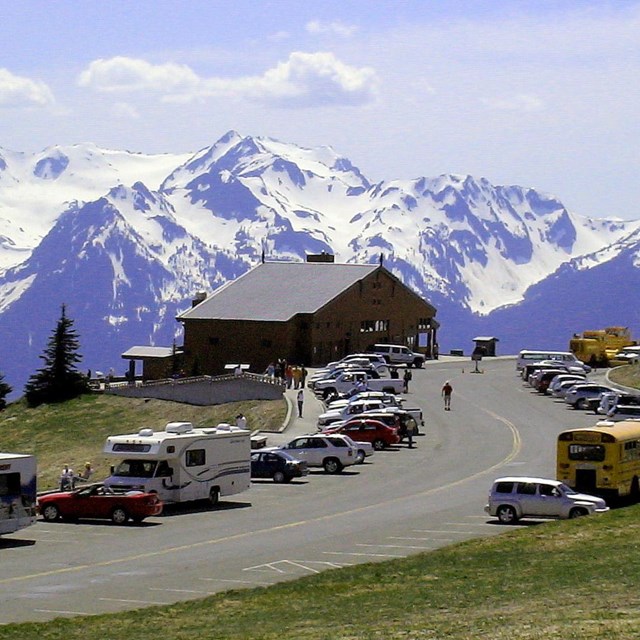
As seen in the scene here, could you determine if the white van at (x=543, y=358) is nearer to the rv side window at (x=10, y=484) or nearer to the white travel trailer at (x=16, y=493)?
the white travel trailer at (x=16, y=493)

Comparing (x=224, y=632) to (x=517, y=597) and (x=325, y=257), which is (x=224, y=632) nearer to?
(x=517, y=597)

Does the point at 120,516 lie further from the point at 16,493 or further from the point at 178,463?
the point at 16,493

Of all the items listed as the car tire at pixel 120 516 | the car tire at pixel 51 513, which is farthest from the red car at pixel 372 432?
the car tire at pixel 51 513

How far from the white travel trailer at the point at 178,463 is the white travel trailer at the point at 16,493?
5.76 metres

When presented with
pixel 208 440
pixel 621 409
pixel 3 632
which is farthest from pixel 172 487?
pixel 621 409

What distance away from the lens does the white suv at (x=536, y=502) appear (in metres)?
38.2

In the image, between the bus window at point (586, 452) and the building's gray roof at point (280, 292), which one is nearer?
the bus window at point (586, 452)

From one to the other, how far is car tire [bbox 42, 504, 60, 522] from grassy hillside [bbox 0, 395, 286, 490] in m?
32.1

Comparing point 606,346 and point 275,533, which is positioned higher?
point 606,346

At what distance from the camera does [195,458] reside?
43.6 m

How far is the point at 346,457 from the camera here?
52.3 meters

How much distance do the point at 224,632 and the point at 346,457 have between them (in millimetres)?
29983

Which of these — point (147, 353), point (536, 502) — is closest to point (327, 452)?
point (536, 502)

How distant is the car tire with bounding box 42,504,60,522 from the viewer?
131 ft
